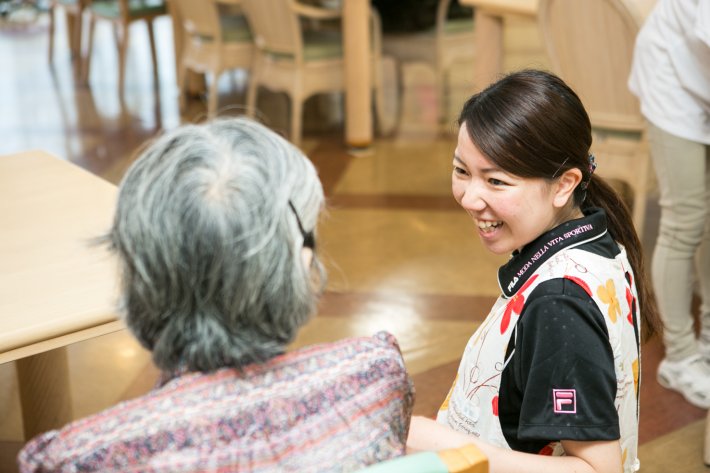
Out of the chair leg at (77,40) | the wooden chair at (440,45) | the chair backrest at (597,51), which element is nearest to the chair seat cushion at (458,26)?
the wooden chair at (440,45)

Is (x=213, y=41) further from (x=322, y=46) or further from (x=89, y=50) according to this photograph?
(x=89, y=50)

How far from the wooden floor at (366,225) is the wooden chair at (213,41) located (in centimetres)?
36

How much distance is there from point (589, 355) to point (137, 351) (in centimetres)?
201

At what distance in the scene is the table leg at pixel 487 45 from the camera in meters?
3.59

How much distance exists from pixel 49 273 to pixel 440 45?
4025 millimetres

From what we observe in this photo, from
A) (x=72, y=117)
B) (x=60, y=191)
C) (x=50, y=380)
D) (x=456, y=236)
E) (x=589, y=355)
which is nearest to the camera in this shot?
(x=589, y=355)

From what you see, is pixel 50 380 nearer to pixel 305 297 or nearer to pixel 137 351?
pixel 137 351

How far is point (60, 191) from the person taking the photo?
1.91 metres

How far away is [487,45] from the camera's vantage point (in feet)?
11.9

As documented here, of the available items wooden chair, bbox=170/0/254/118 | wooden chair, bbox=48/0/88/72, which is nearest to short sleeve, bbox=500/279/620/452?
wooden chair, bbox=170/0/254/118

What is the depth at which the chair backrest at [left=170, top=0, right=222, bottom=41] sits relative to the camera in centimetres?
503

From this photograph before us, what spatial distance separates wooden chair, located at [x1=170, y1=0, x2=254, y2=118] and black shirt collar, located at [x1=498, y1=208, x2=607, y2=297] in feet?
13.0

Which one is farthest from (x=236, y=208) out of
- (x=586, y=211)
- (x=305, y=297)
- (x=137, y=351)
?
(x=137, y=351)

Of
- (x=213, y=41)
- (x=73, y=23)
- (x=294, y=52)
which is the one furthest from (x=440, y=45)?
(x=73, y=23)
